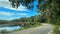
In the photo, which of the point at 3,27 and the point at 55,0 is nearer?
the point at 55,0

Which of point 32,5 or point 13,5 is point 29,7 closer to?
point 32,5

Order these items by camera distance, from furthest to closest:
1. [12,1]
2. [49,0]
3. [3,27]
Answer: [3,27] < [49,0] < [12,1]

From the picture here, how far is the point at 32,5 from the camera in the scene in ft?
56.6

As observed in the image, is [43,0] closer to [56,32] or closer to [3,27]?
[56,32]

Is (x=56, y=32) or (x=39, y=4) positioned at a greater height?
(x=39, y=4)

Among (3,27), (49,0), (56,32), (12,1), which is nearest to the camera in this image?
(12,1)

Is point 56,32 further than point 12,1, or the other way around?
point 56,32

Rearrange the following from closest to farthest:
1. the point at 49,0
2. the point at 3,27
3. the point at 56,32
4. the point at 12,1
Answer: the point at 12,1 → the point at 49,0 → the point at 56,32 → the point at 3,27

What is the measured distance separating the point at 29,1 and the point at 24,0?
1.30ft

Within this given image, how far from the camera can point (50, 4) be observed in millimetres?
17938

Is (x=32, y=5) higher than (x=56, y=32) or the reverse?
higher

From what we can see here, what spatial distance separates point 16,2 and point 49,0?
103 inches

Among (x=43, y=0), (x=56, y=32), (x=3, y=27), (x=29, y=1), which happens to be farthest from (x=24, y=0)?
(x=3, y=27)

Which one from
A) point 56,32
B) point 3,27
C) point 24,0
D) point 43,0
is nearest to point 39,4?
point 43,0
